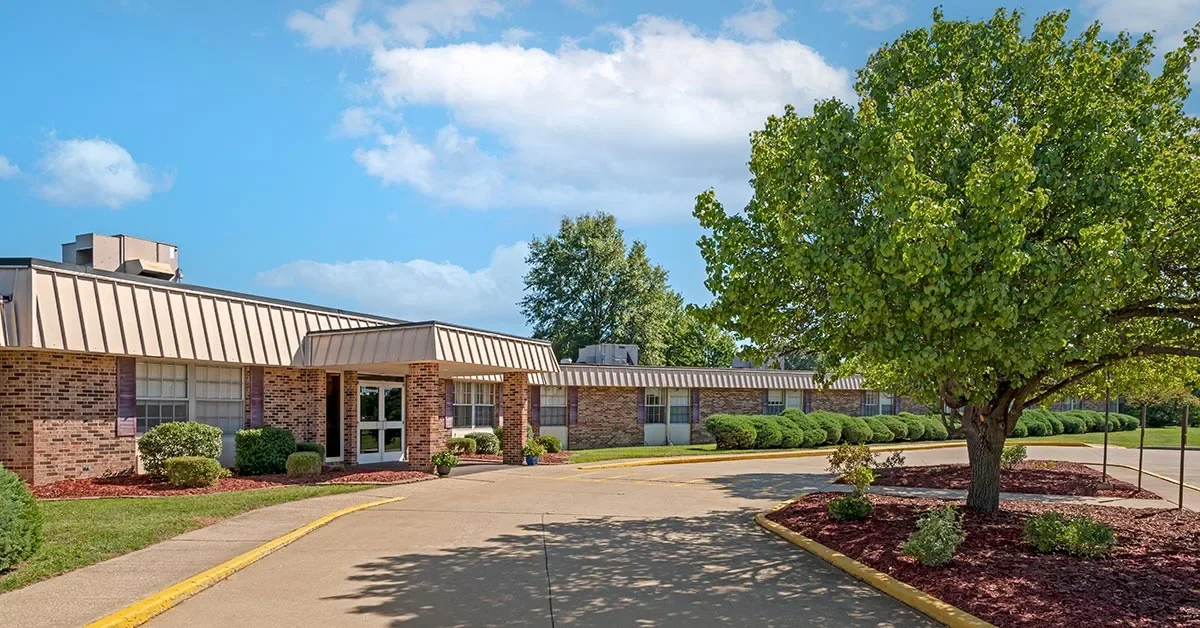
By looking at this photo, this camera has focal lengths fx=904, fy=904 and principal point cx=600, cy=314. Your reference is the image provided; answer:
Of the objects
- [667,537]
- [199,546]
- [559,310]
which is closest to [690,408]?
[559,310]

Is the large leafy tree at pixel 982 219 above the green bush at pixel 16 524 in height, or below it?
above

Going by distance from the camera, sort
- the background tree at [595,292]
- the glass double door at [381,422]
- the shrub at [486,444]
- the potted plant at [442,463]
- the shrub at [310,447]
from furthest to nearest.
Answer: the background tree at [595,292] → the shrub at [486,444] → the glass double door at [381,422] → the shrub at [310,447] → the potted plant at [442,463]

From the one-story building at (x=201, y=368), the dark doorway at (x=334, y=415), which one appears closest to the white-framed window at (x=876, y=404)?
the one-story building at (x=201, y=368)

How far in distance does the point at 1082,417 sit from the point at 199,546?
4728 centimetres

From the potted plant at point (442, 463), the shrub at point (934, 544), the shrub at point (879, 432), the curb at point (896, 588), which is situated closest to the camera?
the curb at point (896, 588)

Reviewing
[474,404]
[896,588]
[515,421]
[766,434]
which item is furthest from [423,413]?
[766,434]

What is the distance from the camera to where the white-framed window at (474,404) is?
2791 centimetres

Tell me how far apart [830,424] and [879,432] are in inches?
114

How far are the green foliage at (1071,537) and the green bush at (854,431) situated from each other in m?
25.1

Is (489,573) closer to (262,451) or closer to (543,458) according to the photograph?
(262,451)

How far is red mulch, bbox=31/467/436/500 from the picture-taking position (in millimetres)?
15547

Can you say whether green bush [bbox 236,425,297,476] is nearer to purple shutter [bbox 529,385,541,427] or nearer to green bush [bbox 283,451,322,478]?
green bush [bbox 283,451,322,478]

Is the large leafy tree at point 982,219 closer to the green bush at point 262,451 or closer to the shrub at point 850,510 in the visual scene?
the shrub at point 850,510

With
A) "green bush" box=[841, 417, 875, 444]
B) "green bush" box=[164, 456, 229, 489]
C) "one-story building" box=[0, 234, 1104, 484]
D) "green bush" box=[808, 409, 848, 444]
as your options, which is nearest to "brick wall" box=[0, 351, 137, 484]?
"one-story building" box=[0, 234, 1104, 484]
